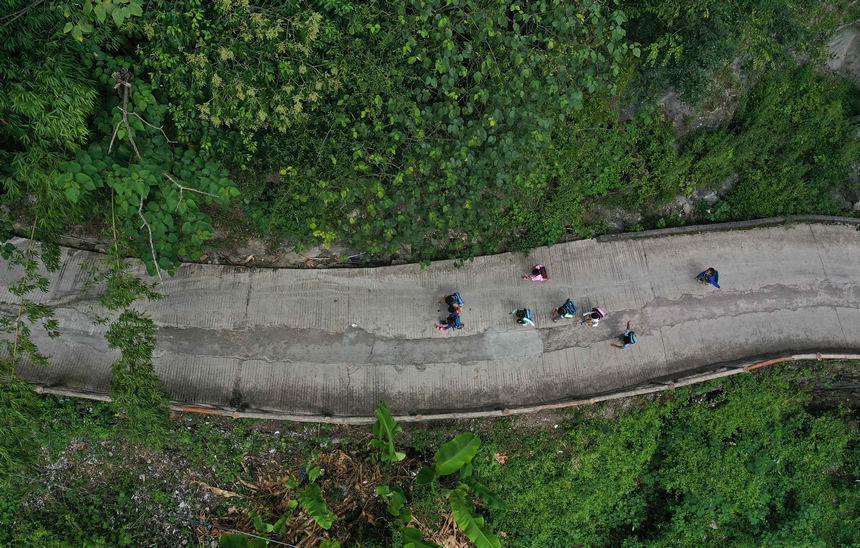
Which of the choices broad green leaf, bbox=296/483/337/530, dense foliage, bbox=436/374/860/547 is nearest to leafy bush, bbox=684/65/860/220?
dense foliage, bbox=436/374/860/547

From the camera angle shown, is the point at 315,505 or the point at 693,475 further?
the point at 693,475

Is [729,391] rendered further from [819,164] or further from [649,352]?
[819,164]

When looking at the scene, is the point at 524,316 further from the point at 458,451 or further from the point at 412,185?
the point at 412,185

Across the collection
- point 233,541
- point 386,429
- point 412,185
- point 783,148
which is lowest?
point 233,541

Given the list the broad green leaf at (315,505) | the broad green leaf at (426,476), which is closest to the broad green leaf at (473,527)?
the broad green leaf at (426,476)

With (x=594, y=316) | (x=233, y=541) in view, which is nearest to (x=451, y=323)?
(x=594, y=316)

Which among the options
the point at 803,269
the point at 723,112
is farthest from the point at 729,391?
the point at 723,112

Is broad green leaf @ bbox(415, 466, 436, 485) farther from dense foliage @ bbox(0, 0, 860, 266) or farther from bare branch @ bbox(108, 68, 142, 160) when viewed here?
bare branch @ bbox(108, 68, 142, 160)
